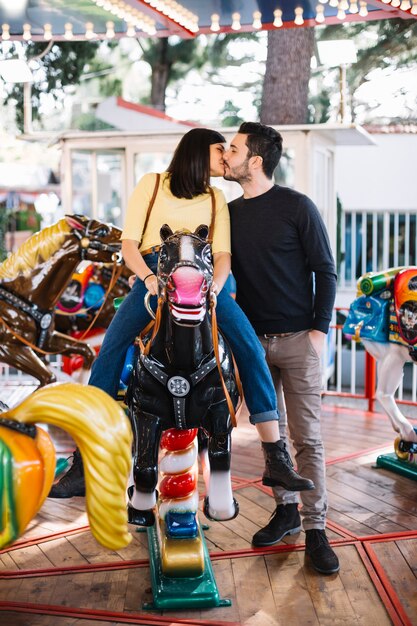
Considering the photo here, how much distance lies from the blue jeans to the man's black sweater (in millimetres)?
407

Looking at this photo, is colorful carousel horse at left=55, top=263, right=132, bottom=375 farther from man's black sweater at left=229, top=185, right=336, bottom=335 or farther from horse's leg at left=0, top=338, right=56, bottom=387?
man's black sweater at left=229, top=185, right=336, bottom=335

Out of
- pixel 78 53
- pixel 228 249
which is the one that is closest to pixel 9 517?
pixel 228 249

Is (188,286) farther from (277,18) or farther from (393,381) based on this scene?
(277,18)

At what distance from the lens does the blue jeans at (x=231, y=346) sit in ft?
10.8

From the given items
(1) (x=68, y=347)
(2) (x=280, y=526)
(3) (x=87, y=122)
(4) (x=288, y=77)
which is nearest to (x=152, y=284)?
(2) (x=280, y=526)

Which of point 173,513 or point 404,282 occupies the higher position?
point 404,282

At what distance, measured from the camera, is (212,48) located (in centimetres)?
1522

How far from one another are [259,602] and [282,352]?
111cm

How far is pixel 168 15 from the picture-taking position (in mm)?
5020

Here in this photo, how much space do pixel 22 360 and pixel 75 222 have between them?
94 centimetres

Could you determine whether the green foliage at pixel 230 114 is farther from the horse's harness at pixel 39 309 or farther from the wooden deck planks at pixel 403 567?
the wooden deck planks at pixel 403 567

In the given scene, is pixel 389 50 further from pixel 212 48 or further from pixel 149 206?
pixel 149 206

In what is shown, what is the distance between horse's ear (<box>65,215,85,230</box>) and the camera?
512 centimetres

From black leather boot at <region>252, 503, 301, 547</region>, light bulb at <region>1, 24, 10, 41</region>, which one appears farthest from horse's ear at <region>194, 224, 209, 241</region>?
light bulb at <region>1, 24, 10, 41</region>
